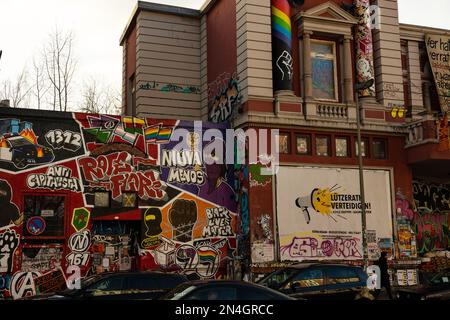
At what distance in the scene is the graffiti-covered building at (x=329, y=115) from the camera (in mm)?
23578

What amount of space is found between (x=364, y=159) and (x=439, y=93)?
6.68m

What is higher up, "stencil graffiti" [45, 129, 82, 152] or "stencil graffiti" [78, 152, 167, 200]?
"stencil graffiti" [45, 129, 82, 152]

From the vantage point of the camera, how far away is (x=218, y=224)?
23500 millimetres

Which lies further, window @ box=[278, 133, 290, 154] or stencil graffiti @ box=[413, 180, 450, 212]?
stencil graffiti @ box=[413, 180, 450, 212]

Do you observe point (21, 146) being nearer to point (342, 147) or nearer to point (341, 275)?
point (341, 275)

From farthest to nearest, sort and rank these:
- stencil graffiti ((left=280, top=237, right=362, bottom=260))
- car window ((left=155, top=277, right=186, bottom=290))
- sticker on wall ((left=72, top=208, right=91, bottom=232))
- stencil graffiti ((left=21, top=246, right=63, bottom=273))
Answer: stencil graffiti ((left=280, top=237, right=362, bottom=260)), sticker on wall ((left=72, top=208, right=91, bottom=232)), stencil graffiti ((left=21, top=246, right=63, bottom=273)), car window ((left=155, top=277, right=186, bottom=290))

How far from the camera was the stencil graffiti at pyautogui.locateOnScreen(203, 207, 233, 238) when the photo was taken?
23.2 meters

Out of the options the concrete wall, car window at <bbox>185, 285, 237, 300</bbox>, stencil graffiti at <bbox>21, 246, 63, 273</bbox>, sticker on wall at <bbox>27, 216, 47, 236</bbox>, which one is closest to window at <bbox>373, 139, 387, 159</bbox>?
the concrete wall

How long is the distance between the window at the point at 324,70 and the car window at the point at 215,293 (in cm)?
1703

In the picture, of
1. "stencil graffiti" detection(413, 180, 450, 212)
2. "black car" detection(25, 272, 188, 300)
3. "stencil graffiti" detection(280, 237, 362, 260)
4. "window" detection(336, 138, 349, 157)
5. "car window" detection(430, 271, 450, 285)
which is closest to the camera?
"black car" detection(25, 272, 188, 300)

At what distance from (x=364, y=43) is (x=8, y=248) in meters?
18.5

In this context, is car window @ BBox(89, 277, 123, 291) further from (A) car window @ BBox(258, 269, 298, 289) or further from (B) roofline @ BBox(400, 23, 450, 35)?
(B) roofline @ BBox(400, 23, 450, 35)

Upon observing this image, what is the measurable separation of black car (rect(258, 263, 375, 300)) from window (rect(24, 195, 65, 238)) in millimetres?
9490

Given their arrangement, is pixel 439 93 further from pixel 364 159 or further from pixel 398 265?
pixel 398 265
